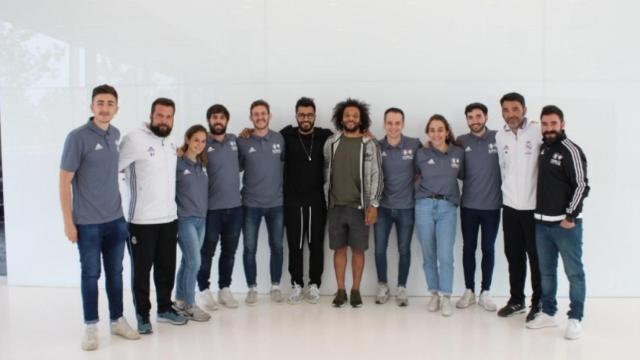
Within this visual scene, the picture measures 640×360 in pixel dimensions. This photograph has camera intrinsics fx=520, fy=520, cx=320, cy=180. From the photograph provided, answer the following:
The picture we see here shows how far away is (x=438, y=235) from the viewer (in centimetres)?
454

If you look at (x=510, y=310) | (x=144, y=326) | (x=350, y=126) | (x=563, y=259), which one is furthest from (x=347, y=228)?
(x=144, y=326)

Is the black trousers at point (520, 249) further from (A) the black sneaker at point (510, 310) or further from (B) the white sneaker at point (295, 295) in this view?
(B) the white sneaker at point (295, 295)

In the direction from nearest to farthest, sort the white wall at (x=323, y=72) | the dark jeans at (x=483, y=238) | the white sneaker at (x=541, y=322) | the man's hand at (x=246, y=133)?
the white sneaker at (x=541, y=322)
the dark jeans at (x=483, y=238)
the man's hand at (x=246, y=133)
the white wall at (x=323, y=72)

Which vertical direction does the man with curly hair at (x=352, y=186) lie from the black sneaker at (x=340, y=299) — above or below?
above

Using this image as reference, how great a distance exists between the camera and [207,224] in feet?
14.9

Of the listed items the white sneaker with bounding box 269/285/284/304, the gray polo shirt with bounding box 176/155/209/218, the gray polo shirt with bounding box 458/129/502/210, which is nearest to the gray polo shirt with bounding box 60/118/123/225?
the gray polo shirt with bounding box 176/155/209/218

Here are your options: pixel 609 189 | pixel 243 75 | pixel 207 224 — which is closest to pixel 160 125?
pixel 207 224

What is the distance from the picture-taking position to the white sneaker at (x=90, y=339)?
144 inches

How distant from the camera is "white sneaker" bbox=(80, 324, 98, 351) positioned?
367 centimetres

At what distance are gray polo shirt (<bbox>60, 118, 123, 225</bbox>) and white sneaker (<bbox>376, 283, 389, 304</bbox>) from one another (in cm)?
247

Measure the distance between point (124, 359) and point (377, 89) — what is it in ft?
10.7

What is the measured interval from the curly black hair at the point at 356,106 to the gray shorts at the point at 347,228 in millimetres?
771

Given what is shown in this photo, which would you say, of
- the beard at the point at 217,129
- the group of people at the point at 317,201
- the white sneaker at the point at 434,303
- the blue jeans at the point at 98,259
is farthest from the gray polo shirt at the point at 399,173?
the blue jeans at the point at 98,259

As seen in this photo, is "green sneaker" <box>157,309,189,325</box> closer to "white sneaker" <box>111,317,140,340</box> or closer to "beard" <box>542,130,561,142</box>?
"white sneaker" <box>111,317,140,340</box>
